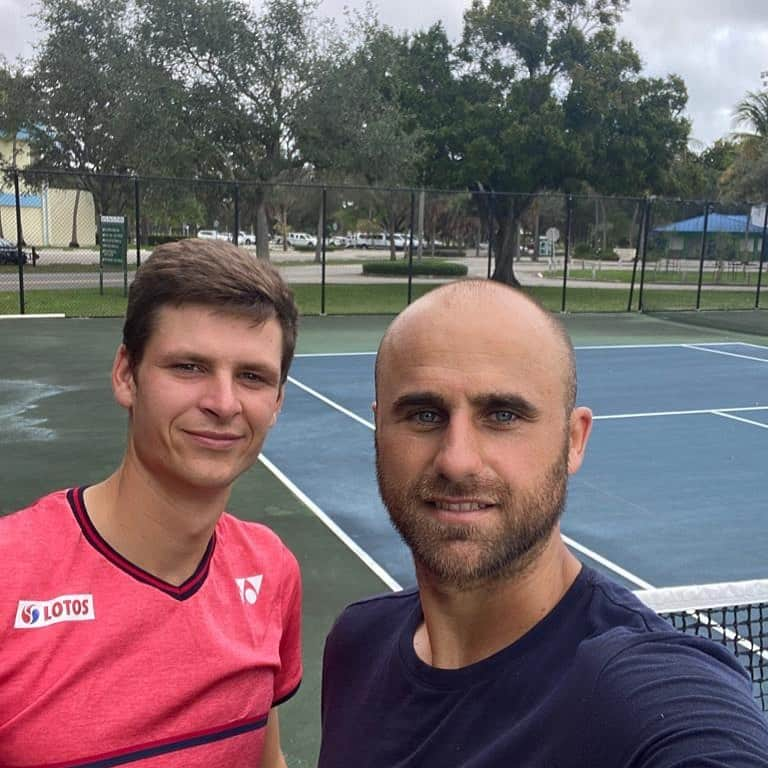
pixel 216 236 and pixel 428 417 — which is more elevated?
pixel 216 236

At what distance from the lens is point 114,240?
21.3 metres

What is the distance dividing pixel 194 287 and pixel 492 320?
714 millimetres

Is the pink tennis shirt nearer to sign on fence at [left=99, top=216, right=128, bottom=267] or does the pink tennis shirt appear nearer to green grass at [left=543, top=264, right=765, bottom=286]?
sign on fence at [left=99, top=216, right=128, bottom=267]

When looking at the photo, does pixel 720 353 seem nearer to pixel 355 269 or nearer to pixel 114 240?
pixel 114 240

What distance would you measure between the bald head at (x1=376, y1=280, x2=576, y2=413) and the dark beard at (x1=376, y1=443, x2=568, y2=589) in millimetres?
195

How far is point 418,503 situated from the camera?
4.84 feet

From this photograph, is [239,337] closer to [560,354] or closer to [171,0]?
[560,354]

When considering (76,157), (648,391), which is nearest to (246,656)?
(648,391)

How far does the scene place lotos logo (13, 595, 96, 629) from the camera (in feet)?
5.59

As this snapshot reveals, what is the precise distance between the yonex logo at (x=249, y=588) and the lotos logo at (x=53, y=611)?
1.22 ft

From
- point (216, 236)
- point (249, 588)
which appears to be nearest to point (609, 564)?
point (216, 236)

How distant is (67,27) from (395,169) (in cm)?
1013

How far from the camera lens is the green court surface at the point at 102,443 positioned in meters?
4.91

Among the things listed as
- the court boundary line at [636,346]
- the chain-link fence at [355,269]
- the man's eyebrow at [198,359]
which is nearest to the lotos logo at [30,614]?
the man's eyebrow at [198,359]
